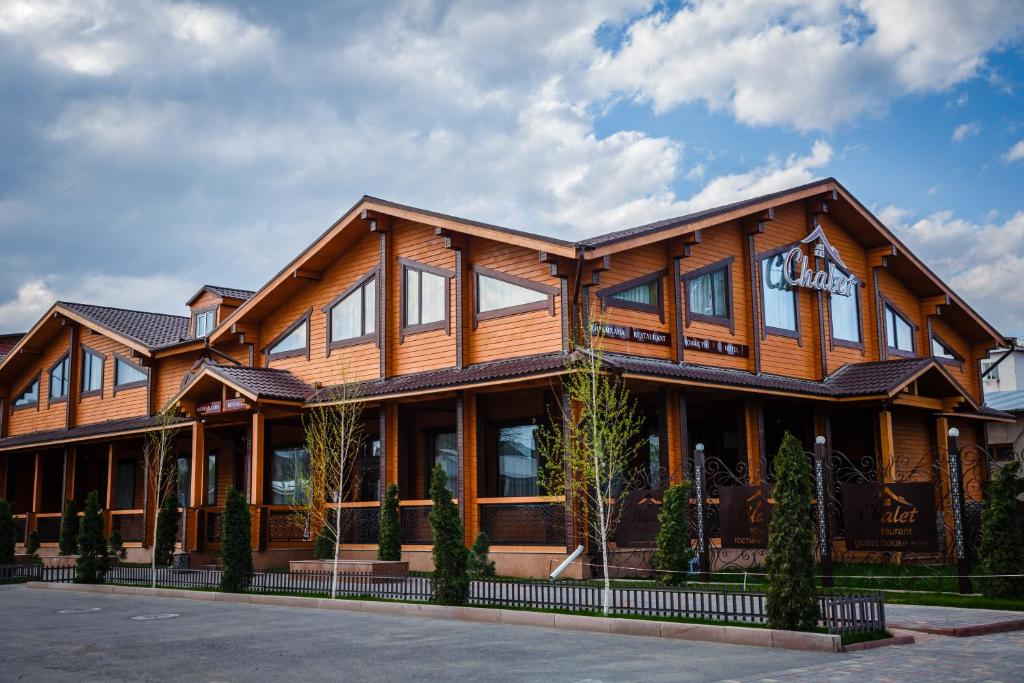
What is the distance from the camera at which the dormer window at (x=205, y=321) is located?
109ft

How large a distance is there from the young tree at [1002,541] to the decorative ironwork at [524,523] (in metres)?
8.61

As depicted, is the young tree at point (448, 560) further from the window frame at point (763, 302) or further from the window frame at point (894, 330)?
the window frame at point (894, 330)

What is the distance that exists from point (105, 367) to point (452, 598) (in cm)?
2438

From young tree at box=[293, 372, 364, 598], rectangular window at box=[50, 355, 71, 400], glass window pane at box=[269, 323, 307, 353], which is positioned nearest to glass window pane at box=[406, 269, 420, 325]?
young tree at box=[293, 372, 364, 598]

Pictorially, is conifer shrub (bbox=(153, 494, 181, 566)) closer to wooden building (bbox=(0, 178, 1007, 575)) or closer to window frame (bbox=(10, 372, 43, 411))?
wooden building (bbox=(0, 178, 1007, 575))

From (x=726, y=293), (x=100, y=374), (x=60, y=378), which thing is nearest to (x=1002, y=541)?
(x=726, y=293)

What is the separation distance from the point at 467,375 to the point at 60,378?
22449mm

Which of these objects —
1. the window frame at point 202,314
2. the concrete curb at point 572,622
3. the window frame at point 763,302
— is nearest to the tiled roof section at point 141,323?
the window frame at point 202,314

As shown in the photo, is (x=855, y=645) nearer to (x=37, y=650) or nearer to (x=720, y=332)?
(x=37, y=650)

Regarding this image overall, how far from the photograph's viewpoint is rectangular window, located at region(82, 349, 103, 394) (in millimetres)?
37156

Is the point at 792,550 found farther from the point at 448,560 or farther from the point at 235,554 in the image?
the point at 235,554

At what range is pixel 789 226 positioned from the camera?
27703 mm

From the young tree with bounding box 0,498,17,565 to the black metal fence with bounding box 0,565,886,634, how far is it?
506cm

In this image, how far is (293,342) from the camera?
97.6 feet
